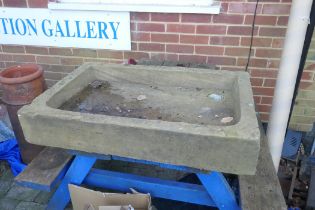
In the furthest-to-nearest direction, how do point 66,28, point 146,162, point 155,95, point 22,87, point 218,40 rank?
point 66,28, point 218,40, point 22,87, point 155,95, point 146,162

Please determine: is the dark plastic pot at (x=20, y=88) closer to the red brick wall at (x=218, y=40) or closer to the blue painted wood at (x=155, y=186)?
the red brick wall at (x=218, y=40)

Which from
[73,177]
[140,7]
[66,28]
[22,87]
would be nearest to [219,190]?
[73,177]

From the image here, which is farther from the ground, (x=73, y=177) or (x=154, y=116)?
(x=154, y=116)

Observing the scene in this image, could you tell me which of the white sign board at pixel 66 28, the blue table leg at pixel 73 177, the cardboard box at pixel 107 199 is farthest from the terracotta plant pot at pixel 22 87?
the cardboard box at pixel 107 199

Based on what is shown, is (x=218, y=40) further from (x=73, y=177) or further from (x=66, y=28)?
(x=73, y=177)

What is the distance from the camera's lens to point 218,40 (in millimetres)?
2641

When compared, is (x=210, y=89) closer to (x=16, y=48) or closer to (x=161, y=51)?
(x=161, y=51)

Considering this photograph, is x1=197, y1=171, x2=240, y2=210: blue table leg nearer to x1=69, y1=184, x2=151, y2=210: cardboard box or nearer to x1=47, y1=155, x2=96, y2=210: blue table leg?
x1=69, y1=184, x2=151, y2=210: cardboard box

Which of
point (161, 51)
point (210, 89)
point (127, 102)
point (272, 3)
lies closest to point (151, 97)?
point (127, 102)

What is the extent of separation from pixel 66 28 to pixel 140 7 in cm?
72

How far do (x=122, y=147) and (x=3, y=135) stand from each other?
197 cm

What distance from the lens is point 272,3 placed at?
7.98 feet

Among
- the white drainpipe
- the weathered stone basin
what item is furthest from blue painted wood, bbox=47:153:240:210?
the white drainpipe

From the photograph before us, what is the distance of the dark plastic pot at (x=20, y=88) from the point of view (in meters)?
2.50
